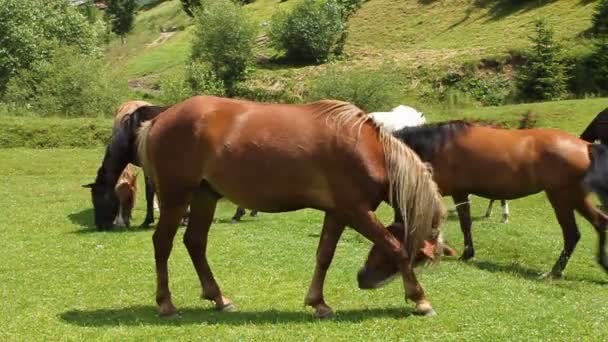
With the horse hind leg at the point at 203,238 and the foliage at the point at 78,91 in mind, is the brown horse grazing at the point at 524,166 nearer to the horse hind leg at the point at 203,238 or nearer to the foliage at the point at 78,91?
the horse hind leg at the point at 203,238

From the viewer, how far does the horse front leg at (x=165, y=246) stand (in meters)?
7.73

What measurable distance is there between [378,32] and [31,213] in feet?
176

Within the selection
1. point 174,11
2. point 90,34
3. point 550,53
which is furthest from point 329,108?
point 174,11

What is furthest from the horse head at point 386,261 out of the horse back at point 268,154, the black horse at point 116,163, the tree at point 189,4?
the tree at point 189,4

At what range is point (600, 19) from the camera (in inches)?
1855

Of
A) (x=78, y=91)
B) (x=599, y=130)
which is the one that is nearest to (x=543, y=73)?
(x=599, y=130)

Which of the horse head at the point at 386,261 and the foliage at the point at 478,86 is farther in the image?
the foliage at the point at 478,86

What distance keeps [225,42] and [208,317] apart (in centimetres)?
5600

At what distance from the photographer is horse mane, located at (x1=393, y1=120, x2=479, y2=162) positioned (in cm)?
1080

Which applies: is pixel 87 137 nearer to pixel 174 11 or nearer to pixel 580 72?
pixel 580 72

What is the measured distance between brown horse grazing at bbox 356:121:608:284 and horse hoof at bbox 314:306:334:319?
4.17 m

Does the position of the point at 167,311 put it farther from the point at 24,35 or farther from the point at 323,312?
the point at 24,35

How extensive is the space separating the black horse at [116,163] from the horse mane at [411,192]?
6.26 m

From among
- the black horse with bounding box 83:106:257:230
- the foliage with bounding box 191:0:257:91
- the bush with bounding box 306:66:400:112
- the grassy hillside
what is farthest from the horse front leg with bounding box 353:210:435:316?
the foliage with bounding box 191:0:257:91
